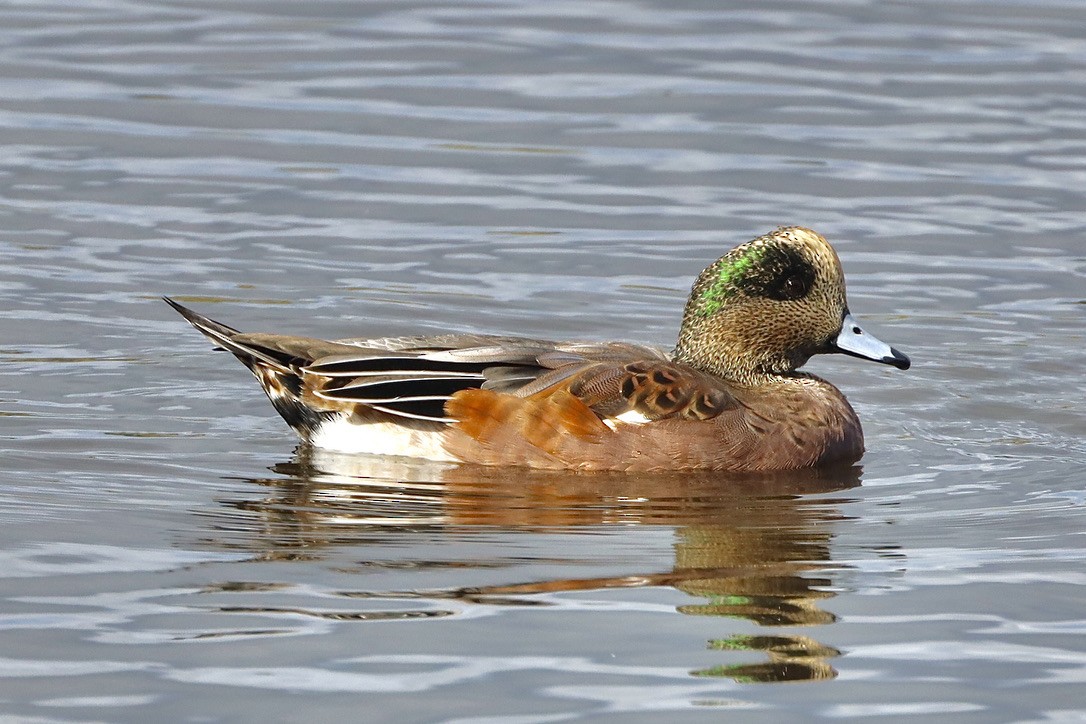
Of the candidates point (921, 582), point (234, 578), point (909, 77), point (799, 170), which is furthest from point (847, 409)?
point (909, 77)

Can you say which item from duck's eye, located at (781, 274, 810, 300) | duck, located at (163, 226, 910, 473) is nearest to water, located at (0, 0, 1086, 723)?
duck, located at (163, 226, 910, 473)

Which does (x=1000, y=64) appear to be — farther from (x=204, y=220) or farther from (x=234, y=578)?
(x=234, y=578)

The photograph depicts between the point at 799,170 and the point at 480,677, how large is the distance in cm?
731

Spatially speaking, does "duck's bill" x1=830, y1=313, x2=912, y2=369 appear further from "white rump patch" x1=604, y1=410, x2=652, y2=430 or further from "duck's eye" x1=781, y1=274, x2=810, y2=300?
"white rump patch" x1=604, y1=410, x2=652, y2=430

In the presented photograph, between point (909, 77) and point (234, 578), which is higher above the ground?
point (909, 77)

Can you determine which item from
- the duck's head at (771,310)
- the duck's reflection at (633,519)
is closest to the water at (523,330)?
the duck's reflection at (633,519)

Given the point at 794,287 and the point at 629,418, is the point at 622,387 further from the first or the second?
the point at 794,287

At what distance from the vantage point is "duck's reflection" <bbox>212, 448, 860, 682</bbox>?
583 cm

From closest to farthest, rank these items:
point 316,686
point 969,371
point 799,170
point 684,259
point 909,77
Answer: point 316,686, point 969,371, point 684,259, point 799,170, point 909,77

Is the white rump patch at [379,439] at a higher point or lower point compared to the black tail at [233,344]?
lower

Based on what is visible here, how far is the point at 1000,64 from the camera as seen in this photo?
46.0 ft

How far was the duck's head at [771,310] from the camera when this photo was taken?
8242 millimetres

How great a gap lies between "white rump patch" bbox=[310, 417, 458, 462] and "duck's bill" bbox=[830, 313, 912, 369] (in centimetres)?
176

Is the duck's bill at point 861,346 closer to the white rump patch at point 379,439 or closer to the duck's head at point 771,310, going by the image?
the duck's head at point 771,310
